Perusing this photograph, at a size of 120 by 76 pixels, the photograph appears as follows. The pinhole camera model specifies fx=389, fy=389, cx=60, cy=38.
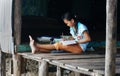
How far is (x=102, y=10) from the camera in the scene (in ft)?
44.4

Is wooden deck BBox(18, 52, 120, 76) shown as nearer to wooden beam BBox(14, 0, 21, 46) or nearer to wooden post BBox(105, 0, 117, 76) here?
wooden post BBox(105, 0, 117, 76)

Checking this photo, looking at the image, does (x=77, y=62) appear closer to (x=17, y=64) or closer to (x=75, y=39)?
(x=75, y=39)

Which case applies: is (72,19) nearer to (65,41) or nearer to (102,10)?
(65,41)

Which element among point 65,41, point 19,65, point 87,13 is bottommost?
point 19,65

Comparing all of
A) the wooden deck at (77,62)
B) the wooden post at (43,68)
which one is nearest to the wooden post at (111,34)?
the wooden deck at (77,62)

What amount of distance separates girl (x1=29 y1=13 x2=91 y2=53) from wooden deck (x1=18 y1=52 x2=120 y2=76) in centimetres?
19

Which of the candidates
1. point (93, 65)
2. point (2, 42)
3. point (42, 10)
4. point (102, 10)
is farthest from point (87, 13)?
point (93, 65)

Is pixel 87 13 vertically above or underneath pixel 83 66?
above

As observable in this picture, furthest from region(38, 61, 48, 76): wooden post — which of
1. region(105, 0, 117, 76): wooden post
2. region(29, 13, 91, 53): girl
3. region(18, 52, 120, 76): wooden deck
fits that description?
region(105, 0, 117, 76): wooden post

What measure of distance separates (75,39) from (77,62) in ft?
4.28

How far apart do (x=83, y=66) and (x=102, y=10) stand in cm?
739

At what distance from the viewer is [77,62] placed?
686 cm

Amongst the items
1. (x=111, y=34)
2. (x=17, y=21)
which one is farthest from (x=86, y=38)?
(x=111, y=34)

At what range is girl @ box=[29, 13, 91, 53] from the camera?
788 cm
